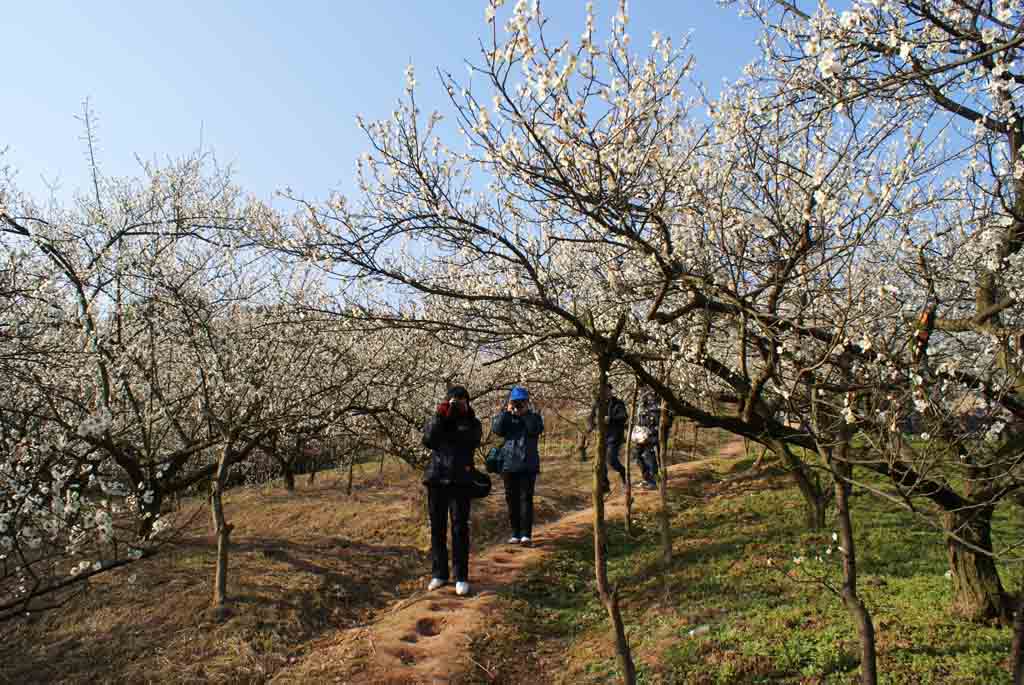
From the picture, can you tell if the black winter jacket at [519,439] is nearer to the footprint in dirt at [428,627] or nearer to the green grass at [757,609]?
the green grass at [757,609]

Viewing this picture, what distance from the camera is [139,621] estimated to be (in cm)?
657

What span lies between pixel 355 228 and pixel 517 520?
16.6 ft

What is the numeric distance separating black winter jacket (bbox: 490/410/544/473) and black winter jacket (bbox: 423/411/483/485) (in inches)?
56.9

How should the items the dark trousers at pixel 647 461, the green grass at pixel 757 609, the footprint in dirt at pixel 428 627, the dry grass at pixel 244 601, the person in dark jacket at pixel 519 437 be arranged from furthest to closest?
the dark trousers at pixel 647 461, the person in dark jacket at pixel 519 437, the footprint in dirt at pixel 428 627, the dry grass at pixel 244 601, the green grass at pixel 757 609

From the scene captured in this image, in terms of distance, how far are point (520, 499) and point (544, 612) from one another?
91.3 inches

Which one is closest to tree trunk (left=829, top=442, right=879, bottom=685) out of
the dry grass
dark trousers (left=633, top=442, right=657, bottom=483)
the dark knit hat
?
the dark knit hat

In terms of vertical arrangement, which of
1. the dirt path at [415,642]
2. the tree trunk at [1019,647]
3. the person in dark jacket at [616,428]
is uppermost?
the person in dark jacket at [616,428]

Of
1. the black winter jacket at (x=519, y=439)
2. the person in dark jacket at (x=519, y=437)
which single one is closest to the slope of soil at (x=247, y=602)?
the person in dark jacket at (x=519, y=437)

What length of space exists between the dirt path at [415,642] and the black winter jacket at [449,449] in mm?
1173

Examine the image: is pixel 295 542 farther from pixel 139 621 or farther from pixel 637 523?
pixel 637 523

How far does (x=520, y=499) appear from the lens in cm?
905

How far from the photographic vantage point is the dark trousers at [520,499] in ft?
27.7

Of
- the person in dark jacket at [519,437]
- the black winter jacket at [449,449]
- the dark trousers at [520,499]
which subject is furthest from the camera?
the dark trousers at [520,499]

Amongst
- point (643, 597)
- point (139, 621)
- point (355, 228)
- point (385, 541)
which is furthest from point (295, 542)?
point (355, 228)
